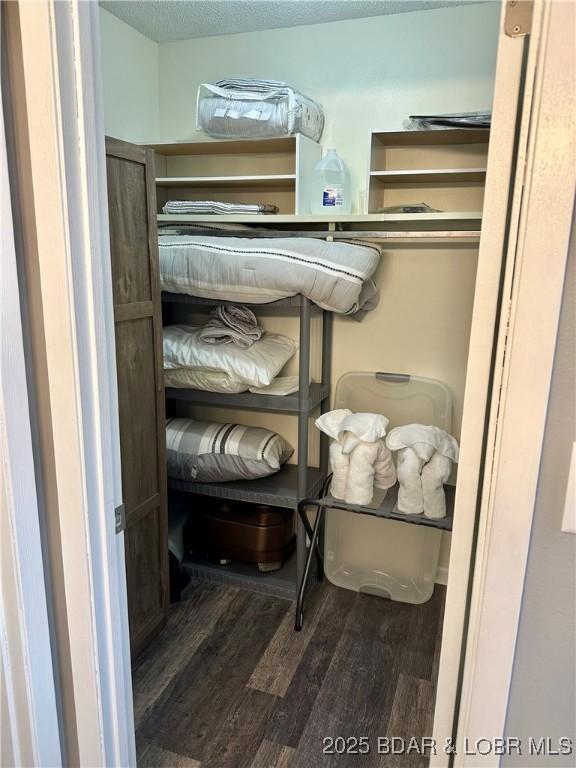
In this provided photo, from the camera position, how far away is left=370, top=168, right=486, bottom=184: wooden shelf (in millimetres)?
2121

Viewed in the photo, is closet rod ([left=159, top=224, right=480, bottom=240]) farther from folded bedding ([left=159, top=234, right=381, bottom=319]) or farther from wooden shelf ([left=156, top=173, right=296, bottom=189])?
wooden shelf ([left=156, top=173, right=296, bottom=189])

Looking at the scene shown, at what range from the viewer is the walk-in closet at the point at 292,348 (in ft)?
6.34

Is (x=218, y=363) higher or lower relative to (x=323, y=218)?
lower

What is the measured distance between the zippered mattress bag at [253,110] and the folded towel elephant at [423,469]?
4.17 feet

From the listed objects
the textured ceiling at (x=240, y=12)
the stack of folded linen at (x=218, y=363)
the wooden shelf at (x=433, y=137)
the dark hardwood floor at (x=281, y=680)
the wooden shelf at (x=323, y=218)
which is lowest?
the dark hardwood floor at (x=281, y=680)

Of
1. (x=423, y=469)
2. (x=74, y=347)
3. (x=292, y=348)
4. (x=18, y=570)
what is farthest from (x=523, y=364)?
(x=292, y=348)

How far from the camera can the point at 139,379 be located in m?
1.97

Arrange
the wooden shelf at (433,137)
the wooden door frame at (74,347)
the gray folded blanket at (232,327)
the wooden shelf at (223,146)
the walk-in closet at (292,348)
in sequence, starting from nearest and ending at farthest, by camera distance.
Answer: the wooden door frame at (74,347) → the walk-in closet at (292,348) → the wooden shelf at (433,137) → the wooden shelf at (223,146) → the gray folded blanket at (232,327)

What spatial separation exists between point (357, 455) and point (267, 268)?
0.79 metres

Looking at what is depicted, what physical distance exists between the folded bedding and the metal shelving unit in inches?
3.3

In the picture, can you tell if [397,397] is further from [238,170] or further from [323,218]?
[238,170]

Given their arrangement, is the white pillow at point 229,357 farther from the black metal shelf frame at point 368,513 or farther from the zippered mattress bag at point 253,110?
the zippered mattress bag at point 253,110

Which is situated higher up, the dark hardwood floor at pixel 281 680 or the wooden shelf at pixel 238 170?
the wooden shelf at pixel 238 170

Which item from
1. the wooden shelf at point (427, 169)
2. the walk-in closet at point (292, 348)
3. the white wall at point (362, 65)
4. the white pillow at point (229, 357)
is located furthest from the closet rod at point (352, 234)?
the white pillow at point (229, 357)
